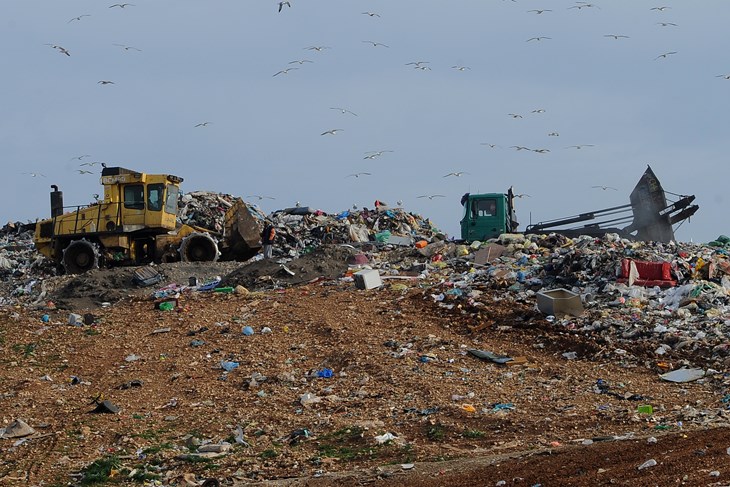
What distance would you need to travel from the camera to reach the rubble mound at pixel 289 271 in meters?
18.1

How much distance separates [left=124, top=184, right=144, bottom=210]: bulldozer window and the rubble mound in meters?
3.11

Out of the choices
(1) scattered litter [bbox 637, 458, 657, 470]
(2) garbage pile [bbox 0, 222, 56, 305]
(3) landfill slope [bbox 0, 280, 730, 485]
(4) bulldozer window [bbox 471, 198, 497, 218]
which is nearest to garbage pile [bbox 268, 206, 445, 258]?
(4) bulldozer window [bbox 471, 198, 497, 218]

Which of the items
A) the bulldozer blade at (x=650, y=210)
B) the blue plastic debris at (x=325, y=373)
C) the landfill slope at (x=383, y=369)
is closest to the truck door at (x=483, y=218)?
the landfill slope at (x=383, y=369)

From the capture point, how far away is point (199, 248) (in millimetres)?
21047

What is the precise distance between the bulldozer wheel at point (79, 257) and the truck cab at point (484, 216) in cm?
752

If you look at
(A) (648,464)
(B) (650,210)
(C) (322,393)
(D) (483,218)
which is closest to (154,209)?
(D) (483,218)

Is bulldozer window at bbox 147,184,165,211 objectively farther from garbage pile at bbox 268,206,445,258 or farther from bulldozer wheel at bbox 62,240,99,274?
garbage pile at bbox 268,206,445,258

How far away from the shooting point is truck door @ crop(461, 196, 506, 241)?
2328 cm

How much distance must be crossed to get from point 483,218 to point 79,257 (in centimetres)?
810

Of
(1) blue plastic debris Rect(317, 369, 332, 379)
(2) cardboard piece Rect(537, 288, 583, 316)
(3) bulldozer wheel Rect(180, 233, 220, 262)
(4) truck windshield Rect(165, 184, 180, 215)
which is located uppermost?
(4) truck windshield Rect(165, 184, 180, 215)

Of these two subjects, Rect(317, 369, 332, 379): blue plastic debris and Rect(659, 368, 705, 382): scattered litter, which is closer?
Rect(659, 368, 705, 382): scattered litter

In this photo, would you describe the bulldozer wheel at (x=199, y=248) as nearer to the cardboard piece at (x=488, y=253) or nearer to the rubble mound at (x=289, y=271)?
the rubble mound at (x=289, y=271)

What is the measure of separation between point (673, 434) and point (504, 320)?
5987 mm

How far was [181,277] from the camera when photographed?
19000 mm
